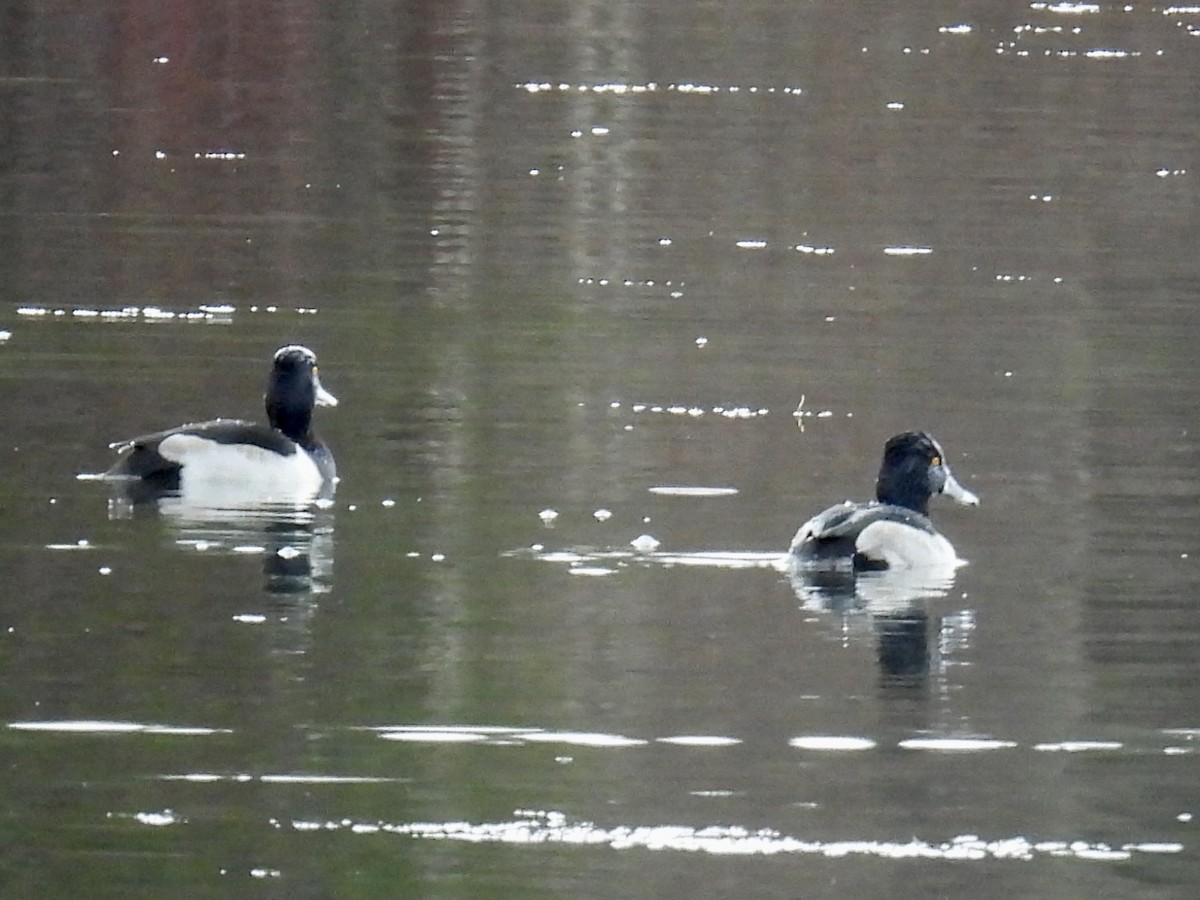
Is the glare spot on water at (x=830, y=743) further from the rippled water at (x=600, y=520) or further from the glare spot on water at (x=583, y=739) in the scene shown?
the glare spot on water at (x=583, y=739)

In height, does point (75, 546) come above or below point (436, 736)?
above

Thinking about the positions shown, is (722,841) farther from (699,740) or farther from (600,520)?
(600,520)

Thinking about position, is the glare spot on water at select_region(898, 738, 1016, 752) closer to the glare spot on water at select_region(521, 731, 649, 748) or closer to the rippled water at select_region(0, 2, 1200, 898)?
the rippled water at select_region(0, 2, 1200, 898)

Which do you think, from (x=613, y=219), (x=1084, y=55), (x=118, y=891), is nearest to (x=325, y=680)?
(x=118, y=891)

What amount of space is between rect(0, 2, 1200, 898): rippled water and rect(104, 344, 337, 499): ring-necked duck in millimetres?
189

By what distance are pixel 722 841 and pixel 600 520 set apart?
4.66 m

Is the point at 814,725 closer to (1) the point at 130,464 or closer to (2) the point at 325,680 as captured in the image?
(2) the point at 325,680

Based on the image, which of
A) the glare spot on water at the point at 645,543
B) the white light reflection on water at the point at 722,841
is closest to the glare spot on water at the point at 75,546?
the glare spot on water at the point at 645,543

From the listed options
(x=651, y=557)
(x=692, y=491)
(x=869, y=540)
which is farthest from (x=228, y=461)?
(x=869, y=540)

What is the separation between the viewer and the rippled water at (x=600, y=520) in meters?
9.18

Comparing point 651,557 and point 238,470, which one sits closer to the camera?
point 651,557

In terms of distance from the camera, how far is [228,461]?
14367 mm

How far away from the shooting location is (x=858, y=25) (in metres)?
45.3

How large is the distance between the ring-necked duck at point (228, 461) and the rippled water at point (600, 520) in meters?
0.19
